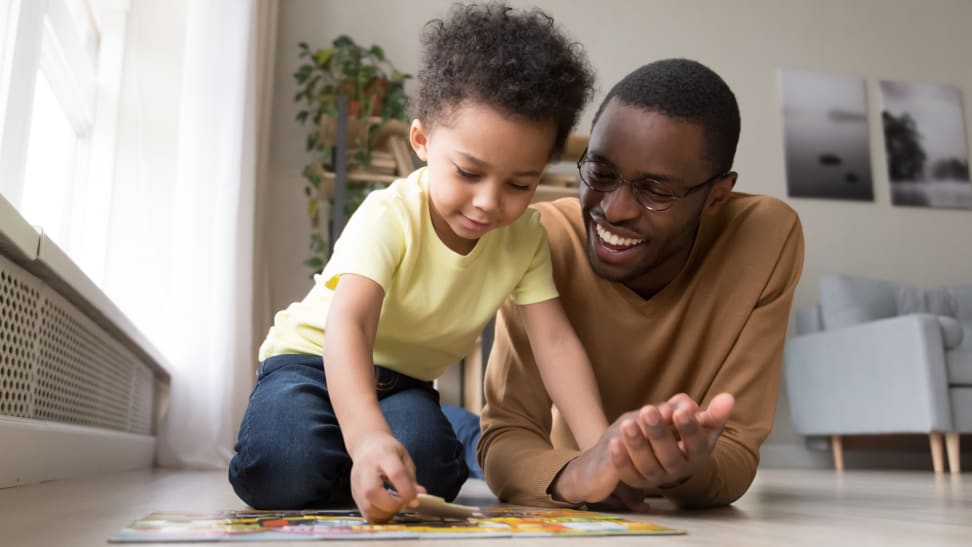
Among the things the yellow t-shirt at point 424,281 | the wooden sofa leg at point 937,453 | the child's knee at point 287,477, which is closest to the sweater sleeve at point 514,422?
the yellow t-shirt at point 424,281

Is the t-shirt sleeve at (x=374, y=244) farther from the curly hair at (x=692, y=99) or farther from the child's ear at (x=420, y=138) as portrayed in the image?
the curly hair at (x=692, y=99)

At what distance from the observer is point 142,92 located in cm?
291

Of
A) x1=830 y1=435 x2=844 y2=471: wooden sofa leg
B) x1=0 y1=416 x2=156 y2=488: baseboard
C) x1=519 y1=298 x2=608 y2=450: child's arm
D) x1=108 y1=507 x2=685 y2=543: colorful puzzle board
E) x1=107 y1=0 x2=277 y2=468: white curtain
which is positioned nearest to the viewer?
x1=108 y1=507 x2=685 y2=543: colorful puzzle board

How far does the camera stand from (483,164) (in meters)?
1.06

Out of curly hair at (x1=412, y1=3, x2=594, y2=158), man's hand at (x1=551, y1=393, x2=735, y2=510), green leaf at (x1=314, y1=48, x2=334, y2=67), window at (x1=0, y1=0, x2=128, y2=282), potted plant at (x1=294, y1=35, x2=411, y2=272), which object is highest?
green leaf at (x1=314, y1=48, x2=334, y2=67)

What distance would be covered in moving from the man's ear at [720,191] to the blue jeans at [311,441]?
53cm

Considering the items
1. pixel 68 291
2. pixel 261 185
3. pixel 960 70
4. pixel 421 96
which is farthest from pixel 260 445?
pixel 960 70

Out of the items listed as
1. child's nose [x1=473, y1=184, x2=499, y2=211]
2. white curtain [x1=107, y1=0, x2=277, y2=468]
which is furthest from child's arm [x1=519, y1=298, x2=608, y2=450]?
white curtain [x1=107, y1=0, x2=277, y2=468]

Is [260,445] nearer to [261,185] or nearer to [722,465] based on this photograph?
[722,465]

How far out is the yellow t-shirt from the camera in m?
1.15

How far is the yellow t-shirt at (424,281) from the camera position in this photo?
115cm

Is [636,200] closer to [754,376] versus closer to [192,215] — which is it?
[754,376]

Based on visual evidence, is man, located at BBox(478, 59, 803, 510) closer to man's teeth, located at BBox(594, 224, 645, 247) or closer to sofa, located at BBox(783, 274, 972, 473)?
man's teeth, located at BBox(594, 224, 645, 247)

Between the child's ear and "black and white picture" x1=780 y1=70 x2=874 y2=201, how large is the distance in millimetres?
3651
